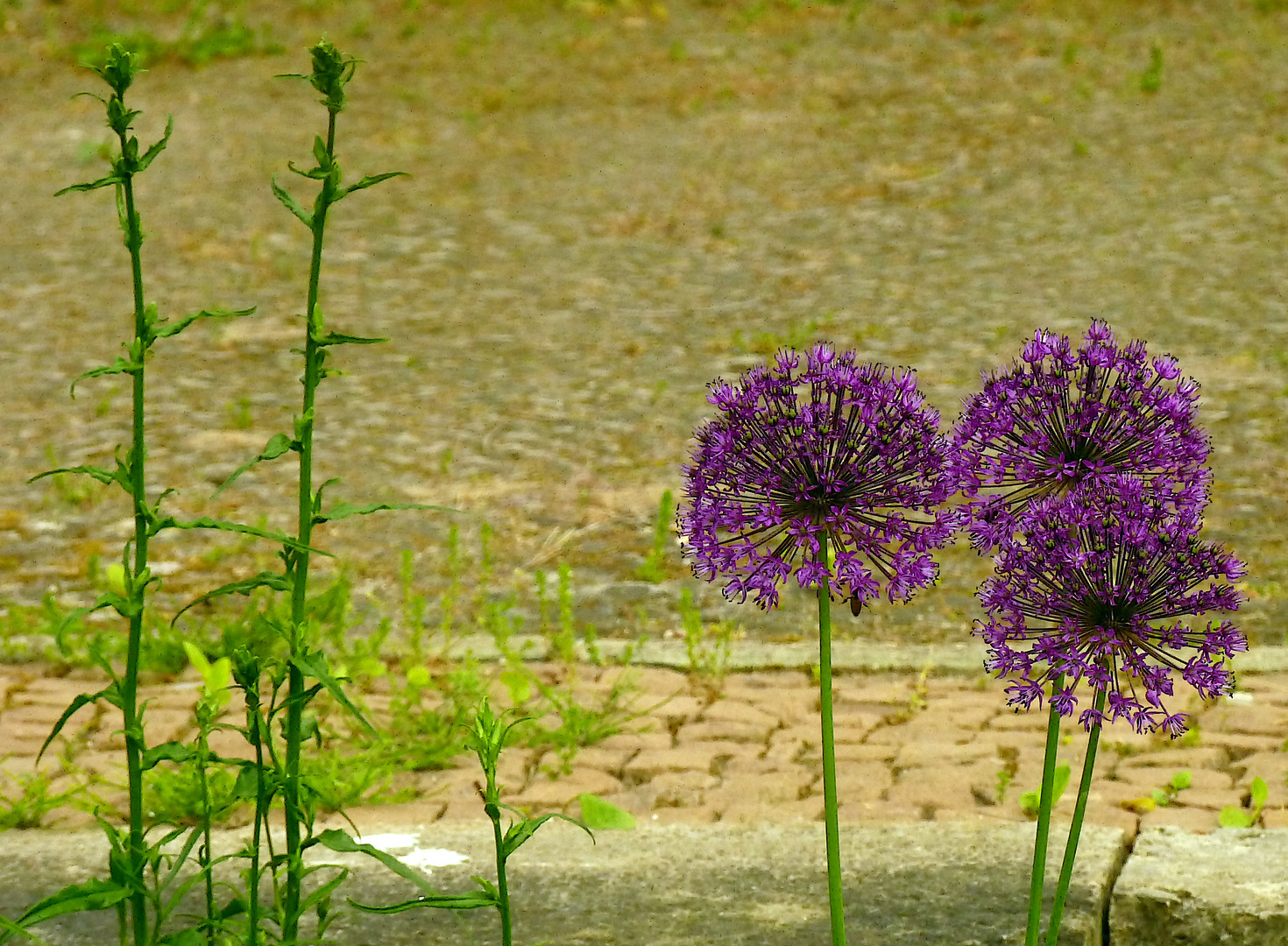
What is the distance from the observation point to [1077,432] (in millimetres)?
2072

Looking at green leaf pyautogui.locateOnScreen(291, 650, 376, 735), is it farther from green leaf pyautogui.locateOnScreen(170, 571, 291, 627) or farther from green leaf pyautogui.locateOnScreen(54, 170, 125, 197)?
green leaf pyautogui.locateOnScreen(54, 170, 125, 197)

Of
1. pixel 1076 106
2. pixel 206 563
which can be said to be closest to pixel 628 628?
pixel 206 563

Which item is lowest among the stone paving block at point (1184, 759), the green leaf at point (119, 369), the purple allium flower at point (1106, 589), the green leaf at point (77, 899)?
the stone paving block at point (1184, 759)

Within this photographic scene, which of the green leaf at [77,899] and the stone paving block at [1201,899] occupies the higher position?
the green leaf at [77,899]

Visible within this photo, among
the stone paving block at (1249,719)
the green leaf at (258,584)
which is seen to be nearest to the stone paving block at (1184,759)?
→ the stone paving block at (1249,719)

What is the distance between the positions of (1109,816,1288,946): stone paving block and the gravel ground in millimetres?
2348

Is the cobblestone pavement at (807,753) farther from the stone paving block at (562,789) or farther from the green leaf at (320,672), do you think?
the green leaf at (320,672)

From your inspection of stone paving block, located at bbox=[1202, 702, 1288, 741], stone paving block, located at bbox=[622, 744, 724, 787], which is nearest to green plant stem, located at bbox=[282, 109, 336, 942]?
stone paving block, located at bbox=[622, 744, 724, 787]

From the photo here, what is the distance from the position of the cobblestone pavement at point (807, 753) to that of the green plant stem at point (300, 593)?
59.5 inches

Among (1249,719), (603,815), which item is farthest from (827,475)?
(1249,719)

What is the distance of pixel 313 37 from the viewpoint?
13.5 meters

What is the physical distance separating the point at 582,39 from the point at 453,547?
9419mm

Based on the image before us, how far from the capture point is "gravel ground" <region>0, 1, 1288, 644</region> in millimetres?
6523

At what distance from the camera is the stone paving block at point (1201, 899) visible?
2.76m
